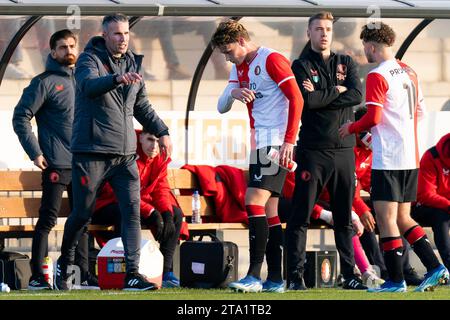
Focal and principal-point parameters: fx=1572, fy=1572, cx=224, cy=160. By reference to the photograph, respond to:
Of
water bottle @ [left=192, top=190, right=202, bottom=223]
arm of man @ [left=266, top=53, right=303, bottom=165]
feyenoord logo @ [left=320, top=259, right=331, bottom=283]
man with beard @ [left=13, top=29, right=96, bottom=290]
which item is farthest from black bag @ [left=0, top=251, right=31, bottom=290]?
arm of man @ [left=266, top=53, right=303, bottom=165]

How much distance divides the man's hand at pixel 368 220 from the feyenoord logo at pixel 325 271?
1.43 feet

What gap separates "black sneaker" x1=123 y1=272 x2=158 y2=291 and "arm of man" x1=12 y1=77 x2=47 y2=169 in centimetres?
141

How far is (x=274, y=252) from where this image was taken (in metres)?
10.7

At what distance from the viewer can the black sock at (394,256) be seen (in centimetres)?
1071

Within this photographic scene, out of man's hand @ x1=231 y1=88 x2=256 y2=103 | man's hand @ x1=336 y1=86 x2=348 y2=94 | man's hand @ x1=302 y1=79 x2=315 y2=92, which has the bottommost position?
man's hand @ x1=231 y1=88 x2=256 y2=103

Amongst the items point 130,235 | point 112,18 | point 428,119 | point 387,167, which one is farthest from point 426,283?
point 428,119

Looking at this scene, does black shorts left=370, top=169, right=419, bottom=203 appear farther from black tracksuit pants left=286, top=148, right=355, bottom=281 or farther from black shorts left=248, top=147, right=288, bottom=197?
black shorts left=248, top=147, right=288, bottom=197

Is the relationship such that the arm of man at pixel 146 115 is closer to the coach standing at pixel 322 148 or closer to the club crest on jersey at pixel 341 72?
the coach standing at pixel 322 148

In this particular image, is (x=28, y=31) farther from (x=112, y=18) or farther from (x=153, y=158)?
(x=112, y=18)

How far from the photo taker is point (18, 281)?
12.2m

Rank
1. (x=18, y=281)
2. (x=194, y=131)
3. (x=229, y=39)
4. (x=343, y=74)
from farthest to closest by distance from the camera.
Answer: (x=194, y=131), (x=18, y=281), (x=343, y=74), (x=229, y=39)

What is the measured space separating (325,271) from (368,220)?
21.3 inches

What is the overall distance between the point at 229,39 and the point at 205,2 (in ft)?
11.4

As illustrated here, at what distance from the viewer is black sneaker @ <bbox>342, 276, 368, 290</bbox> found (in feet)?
37.0
